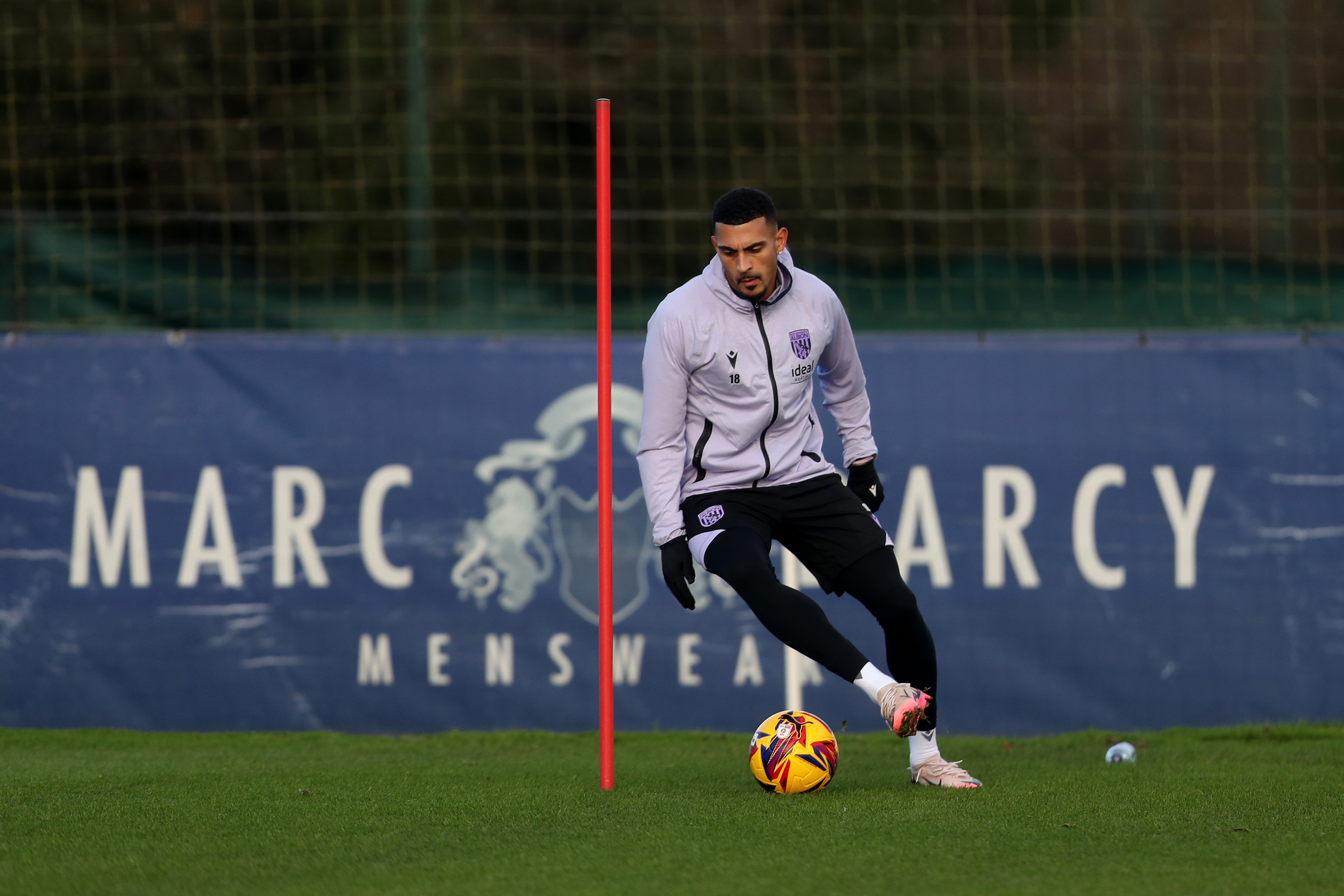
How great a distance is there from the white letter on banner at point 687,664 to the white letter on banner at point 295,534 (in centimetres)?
169

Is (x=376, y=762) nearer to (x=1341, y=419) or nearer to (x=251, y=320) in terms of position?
(x=251, y=320)

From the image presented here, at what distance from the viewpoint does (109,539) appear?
7.37m

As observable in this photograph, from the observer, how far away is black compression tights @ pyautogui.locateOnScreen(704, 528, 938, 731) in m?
4.70

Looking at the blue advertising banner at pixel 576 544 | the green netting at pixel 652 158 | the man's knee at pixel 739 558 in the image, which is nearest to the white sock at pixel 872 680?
the man's knee at pixel 739 558

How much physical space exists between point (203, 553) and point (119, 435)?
2.32ft

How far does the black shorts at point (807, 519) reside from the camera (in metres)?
4.90

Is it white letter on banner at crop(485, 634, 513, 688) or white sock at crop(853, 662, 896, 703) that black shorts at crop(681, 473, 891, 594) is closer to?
white sock at crop(853, 662, 896, 703)

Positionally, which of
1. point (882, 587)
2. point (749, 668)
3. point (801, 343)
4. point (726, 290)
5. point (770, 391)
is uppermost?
point (726, 290)

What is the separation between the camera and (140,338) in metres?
7.54

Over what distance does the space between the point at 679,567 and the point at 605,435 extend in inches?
19.7

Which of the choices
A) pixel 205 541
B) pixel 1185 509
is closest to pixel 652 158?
pixel 205 541

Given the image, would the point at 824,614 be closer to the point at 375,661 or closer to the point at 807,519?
the point at 807,519

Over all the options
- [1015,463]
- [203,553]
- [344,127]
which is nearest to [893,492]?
[1015,463]

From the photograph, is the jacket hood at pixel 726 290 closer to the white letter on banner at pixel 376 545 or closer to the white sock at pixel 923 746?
the white sock at pixel 923 746
